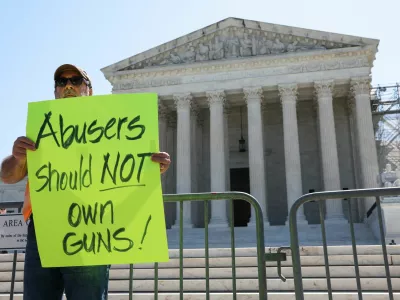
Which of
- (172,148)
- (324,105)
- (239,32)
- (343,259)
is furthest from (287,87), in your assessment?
(343,259)

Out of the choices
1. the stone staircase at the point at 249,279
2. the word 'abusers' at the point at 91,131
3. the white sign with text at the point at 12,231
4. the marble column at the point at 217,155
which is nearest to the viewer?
the word 'abusers' at the point at 91,131

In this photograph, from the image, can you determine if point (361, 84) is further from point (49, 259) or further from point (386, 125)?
point (49, 259)

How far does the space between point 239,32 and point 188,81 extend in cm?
510

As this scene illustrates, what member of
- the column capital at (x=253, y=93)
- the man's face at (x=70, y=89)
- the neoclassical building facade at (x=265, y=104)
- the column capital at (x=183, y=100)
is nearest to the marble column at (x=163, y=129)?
the neoclassical building facade at (x=265, y=104)

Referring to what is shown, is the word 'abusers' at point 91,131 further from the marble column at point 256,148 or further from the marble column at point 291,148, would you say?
the marble column at point 291,148

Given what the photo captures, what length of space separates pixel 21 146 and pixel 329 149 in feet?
86.6

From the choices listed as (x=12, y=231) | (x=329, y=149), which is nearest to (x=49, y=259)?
(x=12, y=231)

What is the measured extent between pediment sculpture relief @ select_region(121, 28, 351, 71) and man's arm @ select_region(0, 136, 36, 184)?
27488 mm

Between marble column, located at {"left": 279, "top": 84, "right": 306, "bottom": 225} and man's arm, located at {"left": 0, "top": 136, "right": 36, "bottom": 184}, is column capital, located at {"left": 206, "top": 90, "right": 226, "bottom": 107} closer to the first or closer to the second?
marble column, located at {"left": 279, "top": 84, "right": 306, "bottom": 225}

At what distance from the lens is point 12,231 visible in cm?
627

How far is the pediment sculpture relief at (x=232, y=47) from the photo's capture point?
1155 inches

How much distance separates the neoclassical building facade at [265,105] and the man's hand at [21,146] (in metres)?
24.7

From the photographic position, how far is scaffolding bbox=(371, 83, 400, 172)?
1404 inches

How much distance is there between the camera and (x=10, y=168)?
3.49 metres
